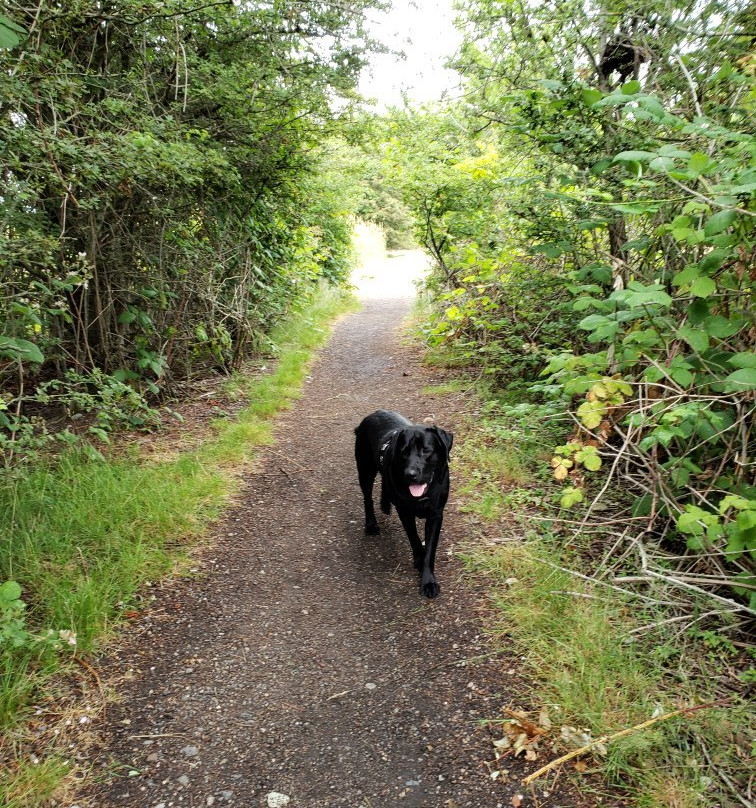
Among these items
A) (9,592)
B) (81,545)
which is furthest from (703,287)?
(81,545)

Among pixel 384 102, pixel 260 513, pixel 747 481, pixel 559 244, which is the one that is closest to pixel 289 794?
pixel 260 513

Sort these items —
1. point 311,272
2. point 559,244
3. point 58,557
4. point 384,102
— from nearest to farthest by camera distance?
point 58,557 < point 559,244 < point 384,102 < point 311,272

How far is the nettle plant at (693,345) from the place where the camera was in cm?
229

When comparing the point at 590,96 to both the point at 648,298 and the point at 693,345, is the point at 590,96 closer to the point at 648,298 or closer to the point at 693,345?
the point at 648,298

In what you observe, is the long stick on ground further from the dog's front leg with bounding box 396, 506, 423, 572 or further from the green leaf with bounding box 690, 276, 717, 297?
the green leaf with bounding box 690, 276, 717, 297

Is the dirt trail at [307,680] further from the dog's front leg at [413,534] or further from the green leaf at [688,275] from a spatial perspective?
the green leaf at [688,275]

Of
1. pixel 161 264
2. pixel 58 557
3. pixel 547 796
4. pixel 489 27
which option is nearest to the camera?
pixel 547 796

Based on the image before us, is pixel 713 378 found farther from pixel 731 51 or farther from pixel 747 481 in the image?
pixel 731 51

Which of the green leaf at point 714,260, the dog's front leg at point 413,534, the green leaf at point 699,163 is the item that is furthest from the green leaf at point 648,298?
the dog's front leg at point 413,534

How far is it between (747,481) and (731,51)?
8.41 ft

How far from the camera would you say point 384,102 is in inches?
268

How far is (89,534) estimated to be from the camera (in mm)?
3367

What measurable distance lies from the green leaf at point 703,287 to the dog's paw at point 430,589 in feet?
6.88

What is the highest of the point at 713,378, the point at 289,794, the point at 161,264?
the point at 161,264
